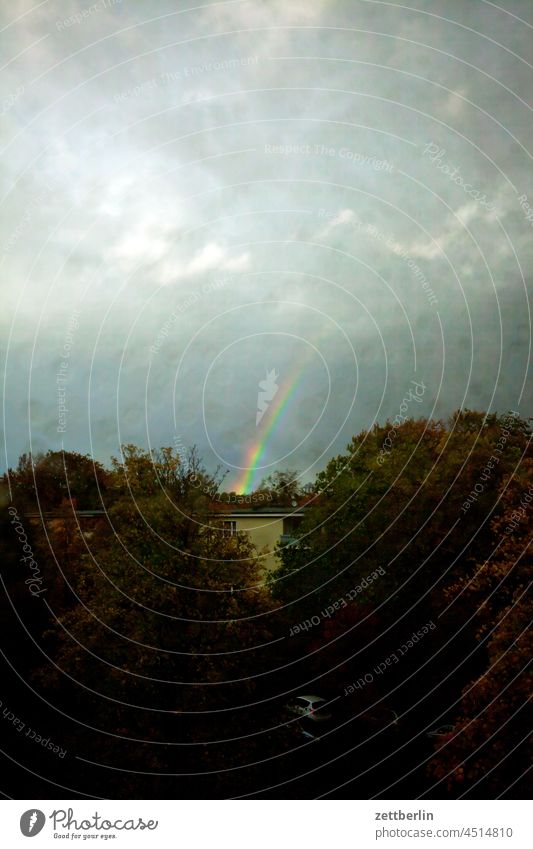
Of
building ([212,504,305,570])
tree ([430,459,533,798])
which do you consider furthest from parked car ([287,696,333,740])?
tree ([430,459,533,798])

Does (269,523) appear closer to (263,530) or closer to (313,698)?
(263,530)

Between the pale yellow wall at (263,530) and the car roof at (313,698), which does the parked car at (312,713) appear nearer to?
the car roof at (313,698)

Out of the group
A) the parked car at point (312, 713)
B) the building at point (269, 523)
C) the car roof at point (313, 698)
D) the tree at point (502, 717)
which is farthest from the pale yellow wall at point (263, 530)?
the tree at point (502, 717)

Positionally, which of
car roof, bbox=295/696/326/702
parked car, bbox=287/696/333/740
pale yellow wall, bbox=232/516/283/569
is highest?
pale yellow wall, bbox=232/516/283/569

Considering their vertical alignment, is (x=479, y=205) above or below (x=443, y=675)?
above

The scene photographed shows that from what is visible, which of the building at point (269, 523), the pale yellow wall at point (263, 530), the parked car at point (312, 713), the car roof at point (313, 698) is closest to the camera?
the parked car at point (312, 713)

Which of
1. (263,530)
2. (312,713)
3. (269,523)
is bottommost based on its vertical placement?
(312,713)

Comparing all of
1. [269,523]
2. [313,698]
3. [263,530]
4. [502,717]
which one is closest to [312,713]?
[313,698]

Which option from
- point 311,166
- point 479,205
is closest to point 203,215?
point 311,166

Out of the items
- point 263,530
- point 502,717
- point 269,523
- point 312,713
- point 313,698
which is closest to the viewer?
point 502,717

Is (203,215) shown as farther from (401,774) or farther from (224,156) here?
(401,774)

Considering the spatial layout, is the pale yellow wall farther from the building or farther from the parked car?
the parked car
